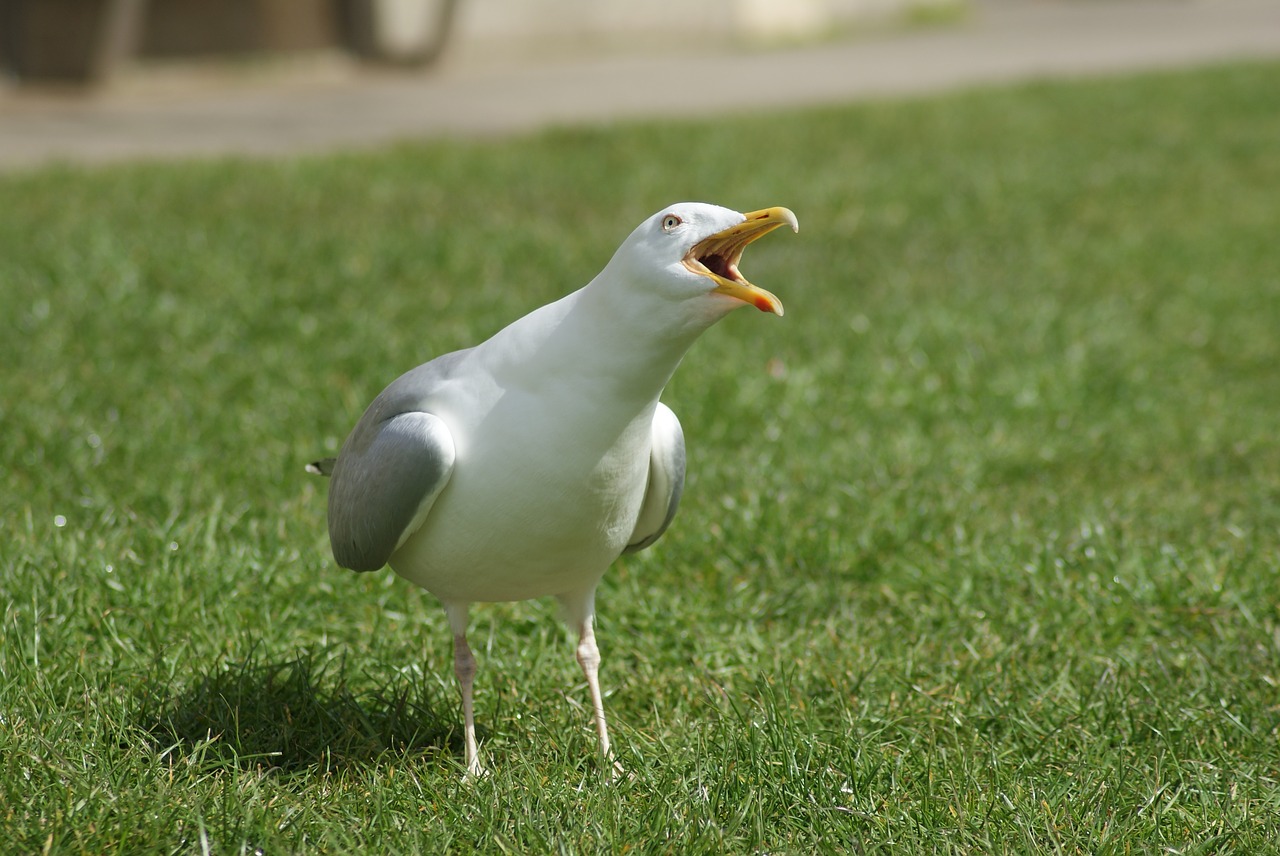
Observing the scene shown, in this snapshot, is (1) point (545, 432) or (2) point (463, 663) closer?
(1) point (545, 432)

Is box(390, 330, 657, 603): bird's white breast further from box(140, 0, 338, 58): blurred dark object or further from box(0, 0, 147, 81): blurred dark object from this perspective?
box(140, 0, 338, 58): blurred dark object

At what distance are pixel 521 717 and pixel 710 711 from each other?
0.41m

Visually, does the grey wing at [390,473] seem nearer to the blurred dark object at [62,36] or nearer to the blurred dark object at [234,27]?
the blurred dark object at [62,36]

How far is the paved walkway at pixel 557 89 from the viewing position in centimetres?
1091

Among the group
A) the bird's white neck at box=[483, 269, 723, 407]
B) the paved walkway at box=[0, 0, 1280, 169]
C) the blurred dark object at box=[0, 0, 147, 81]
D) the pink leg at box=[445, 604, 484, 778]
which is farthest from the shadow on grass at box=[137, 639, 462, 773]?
the blurred dark object at box=[0, 0, 147, 81]

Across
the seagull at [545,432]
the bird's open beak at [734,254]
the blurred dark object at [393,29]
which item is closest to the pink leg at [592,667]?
the seagull at [545,432]

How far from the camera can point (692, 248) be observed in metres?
2.51

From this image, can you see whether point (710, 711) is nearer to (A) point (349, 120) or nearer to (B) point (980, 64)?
(A) point (349, 120)

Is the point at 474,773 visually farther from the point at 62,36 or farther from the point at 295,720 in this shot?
the point at 62,36

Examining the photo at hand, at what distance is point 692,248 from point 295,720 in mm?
1326

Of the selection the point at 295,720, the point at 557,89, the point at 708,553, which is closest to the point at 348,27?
the point at 557,89

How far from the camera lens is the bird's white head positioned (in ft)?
8.07

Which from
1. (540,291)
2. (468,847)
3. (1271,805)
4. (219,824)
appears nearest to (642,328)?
(468,847)

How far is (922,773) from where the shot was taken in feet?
9.42
